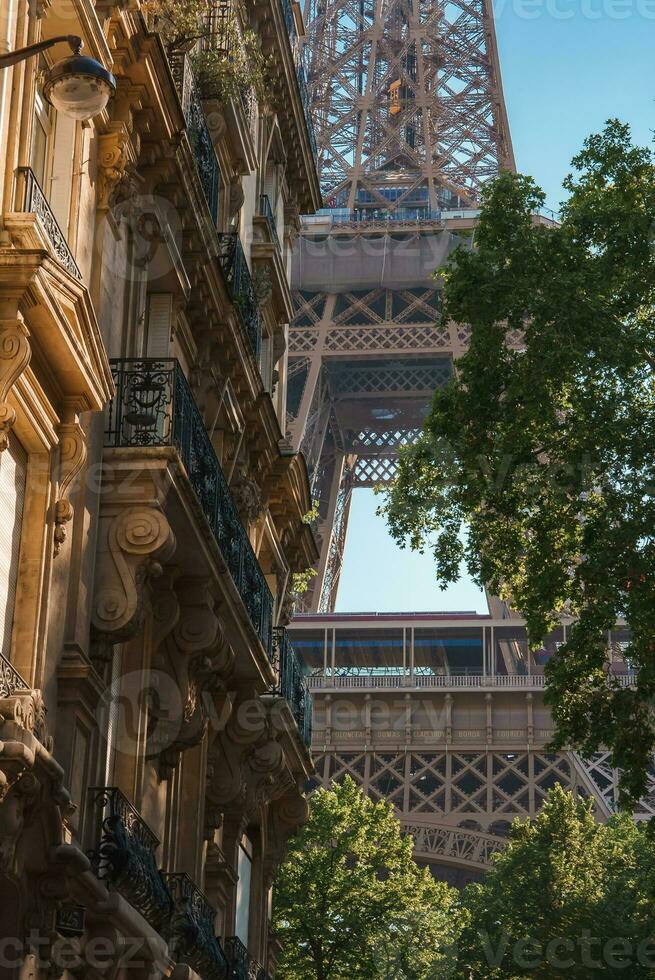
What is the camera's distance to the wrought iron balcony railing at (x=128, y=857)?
15.3 metres

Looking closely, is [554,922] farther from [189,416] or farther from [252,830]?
[189,416]

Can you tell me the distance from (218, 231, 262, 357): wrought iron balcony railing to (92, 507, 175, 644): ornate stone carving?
6.21m

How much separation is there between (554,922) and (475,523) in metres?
19.4

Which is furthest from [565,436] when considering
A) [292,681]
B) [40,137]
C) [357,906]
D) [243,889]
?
[357,906]

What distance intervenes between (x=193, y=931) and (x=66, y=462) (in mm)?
6506

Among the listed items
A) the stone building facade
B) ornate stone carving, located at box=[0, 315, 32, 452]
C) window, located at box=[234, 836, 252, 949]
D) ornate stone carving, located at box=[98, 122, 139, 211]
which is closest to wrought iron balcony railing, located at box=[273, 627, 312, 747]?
the stone building facade

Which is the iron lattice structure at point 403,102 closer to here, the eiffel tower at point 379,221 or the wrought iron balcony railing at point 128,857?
the eiffel tower at point 379,221

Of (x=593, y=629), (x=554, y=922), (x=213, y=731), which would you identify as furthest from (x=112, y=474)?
(x=554, y=922)

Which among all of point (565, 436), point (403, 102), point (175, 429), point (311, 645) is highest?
point (403, 102)

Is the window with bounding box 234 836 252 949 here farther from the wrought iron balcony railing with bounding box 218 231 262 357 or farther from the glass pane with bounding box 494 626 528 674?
the glass pane with bounding box 494 626 528 674

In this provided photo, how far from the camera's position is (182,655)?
62.3ft

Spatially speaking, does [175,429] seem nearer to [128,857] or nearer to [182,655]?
[182,655]

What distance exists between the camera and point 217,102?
22.7 metres

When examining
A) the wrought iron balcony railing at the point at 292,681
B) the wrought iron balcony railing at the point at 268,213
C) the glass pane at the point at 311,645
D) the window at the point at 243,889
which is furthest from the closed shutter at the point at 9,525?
the glass pane at the point at 311,645
